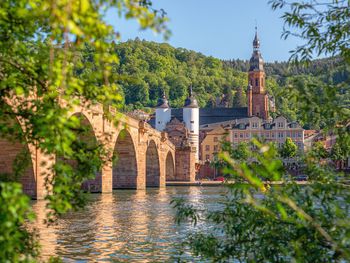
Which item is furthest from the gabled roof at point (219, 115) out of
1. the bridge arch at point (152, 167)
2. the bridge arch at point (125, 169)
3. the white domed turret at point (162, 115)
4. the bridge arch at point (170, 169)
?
the bridge arch at point (125, 169)

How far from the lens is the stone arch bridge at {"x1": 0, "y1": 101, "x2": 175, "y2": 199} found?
118ft

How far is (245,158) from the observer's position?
1295cm

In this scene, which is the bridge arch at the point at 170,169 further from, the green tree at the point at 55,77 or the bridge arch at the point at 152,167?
the green tree at the point at 55,77

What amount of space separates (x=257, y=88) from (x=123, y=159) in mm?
98042

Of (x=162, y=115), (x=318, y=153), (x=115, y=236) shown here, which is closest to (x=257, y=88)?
(x=162, y=115)

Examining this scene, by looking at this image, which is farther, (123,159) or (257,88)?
(257,88)

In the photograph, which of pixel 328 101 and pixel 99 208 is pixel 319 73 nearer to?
pixel 328 101

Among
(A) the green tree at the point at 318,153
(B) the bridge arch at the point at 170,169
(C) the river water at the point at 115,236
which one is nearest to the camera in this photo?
(A) the green tree at the point at 318,153

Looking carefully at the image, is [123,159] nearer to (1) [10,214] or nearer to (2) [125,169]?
(2) [125,169]

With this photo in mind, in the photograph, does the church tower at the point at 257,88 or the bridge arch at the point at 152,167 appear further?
the church tower at the point at 257,88

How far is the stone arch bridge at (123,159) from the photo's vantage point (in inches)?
1420

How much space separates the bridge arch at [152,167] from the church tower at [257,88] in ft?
251

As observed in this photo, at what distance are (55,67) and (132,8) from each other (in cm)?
84

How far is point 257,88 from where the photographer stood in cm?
16012
